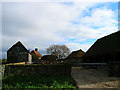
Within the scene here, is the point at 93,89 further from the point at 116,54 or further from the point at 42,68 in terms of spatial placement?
the point at 116,54

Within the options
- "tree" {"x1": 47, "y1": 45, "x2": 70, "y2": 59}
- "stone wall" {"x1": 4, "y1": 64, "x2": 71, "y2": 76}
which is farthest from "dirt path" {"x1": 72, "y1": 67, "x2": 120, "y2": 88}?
"tree" {"x1": 47, "y1": 45, "x2": 70, "y2": 59}

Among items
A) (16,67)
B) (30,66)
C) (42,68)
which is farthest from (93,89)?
(16,67)

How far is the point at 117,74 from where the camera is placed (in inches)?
451

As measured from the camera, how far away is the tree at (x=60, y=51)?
163 feet

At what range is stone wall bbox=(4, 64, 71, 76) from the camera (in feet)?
34.3

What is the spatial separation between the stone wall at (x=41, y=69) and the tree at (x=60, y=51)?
128 ft

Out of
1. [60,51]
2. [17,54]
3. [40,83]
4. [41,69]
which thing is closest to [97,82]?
[40,83]

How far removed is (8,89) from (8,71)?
12.9 feet

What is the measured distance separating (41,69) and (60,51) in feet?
130

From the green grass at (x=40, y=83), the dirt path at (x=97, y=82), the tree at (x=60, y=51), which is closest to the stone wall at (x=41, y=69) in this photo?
the green grass at (x=40, y=83)

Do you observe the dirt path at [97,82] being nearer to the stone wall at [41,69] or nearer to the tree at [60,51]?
the stone wall at [41,69]

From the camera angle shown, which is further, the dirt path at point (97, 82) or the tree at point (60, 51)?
the tree at point (60, 51)

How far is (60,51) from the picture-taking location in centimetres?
5016

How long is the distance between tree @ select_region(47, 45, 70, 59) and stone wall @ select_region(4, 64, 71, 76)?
128 feet
